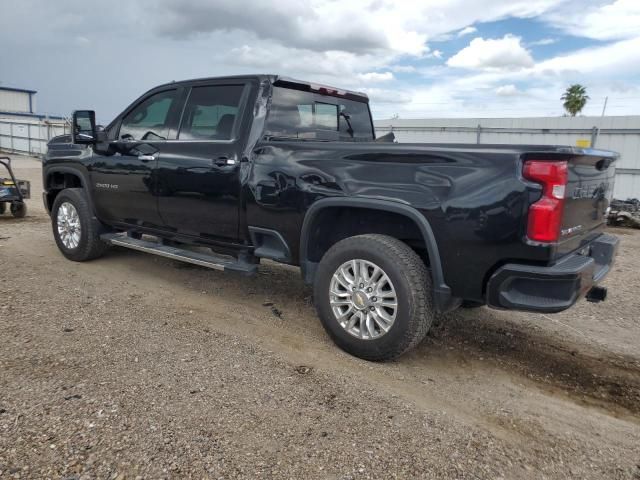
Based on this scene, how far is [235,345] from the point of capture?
3.71 meters

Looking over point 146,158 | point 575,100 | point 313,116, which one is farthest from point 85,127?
point 575,100

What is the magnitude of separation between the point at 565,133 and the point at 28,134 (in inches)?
1016

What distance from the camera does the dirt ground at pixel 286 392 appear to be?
94.3 inches

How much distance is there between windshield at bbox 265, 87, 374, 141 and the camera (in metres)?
4.26

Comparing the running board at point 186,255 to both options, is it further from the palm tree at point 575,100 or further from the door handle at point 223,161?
the palm tree at point 575,100

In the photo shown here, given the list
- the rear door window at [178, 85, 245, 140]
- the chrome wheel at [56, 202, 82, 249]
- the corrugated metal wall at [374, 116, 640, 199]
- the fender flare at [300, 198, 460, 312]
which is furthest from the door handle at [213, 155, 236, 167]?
the corrugated metal wall at [374, 116, 640, 199]

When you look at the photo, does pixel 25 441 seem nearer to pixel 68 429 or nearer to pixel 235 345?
pixel 68 429

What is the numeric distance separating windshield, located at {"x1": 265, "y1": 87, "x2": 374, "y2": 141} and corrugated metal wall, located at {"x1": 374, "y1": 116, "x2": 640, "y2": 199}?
832 cm

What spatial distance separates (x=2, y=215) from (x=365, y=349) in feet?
26.7

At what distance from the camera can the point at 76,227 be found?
18.8 ft

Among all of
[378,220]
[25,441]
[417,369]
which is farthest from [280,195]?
[25,441]

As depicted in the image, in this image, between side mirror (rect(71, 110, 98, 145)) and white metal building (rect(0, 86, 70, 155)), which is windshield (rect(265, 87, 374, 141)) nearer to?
side mirror (rect(71, 110, 98, 145))

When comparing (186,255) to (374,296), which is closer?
(374,296)

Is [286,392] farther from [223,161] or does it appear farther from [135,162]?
[135,162]
